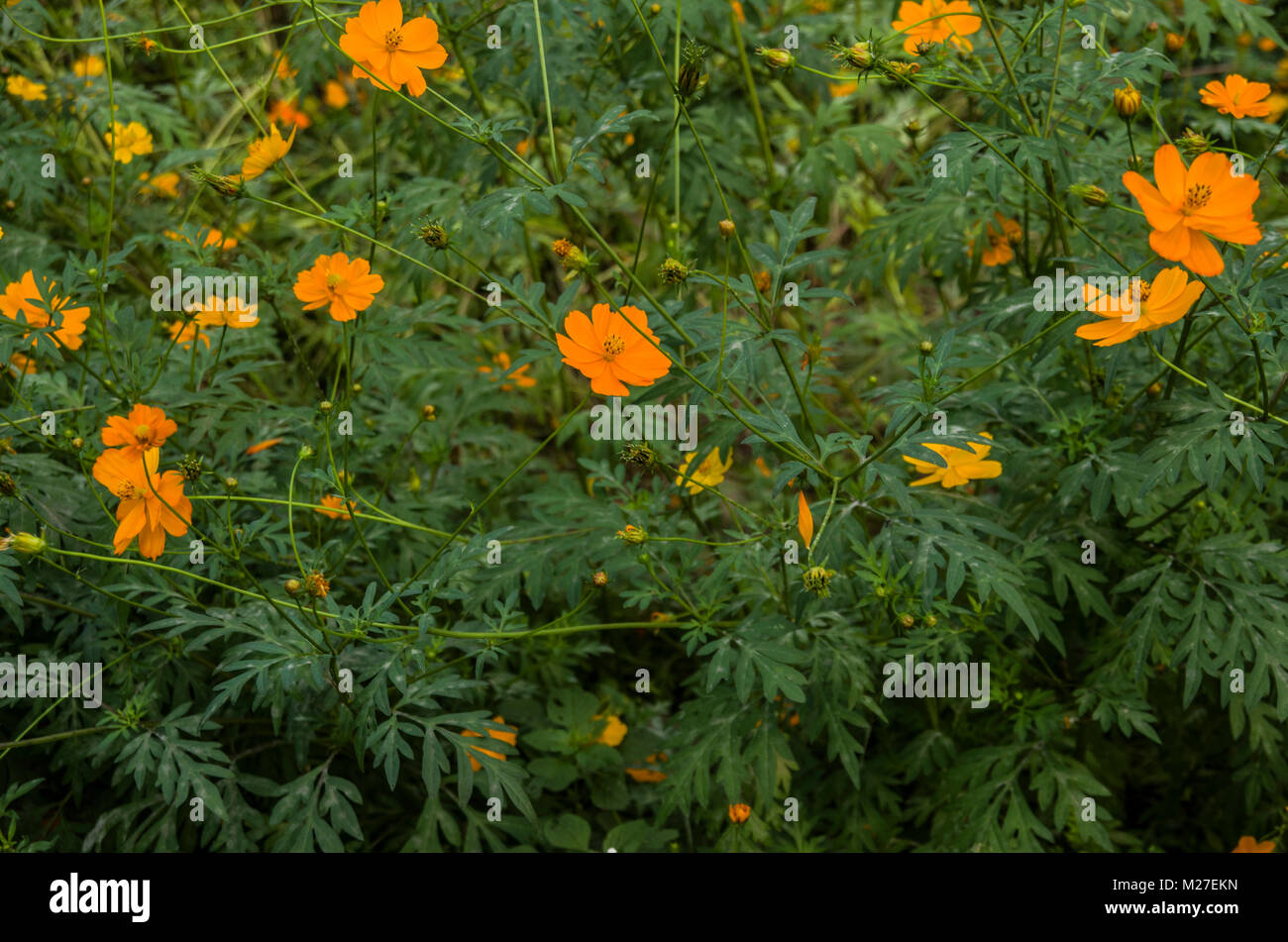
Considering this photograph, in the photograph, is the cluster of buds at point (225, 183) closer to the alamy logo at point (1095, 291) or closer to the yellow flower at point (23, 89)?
the yellow flower at point (23, 89)

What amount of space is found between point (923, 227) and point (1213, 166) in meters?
0.92

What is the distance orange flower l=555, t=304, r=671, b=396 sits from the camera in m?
1.58

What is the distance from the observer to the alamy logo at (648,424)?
187 centimetres

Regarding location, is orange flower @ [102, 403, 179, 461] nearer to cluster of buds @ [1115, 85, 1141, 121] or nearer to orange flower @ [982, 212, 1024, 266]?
cluster of buds @ [1115, 85, 1141, 121]

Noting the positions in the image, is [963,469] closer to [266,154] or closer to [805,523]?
[805,523]

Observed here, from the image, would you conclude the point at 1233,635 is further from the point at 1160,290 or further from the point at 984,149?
the point at 984,149

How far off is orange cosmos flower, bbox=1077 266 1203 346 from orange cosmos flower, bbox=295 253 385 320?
1127 millimetres

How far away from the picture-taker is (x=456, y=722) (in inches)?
68.9

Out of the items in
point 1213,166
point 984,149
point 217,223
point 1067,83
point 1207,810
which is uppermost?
point 217,223

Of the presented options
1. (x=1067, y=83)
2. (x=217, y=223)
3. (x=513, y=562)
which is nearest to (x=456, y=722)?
(x=513, y=562)
